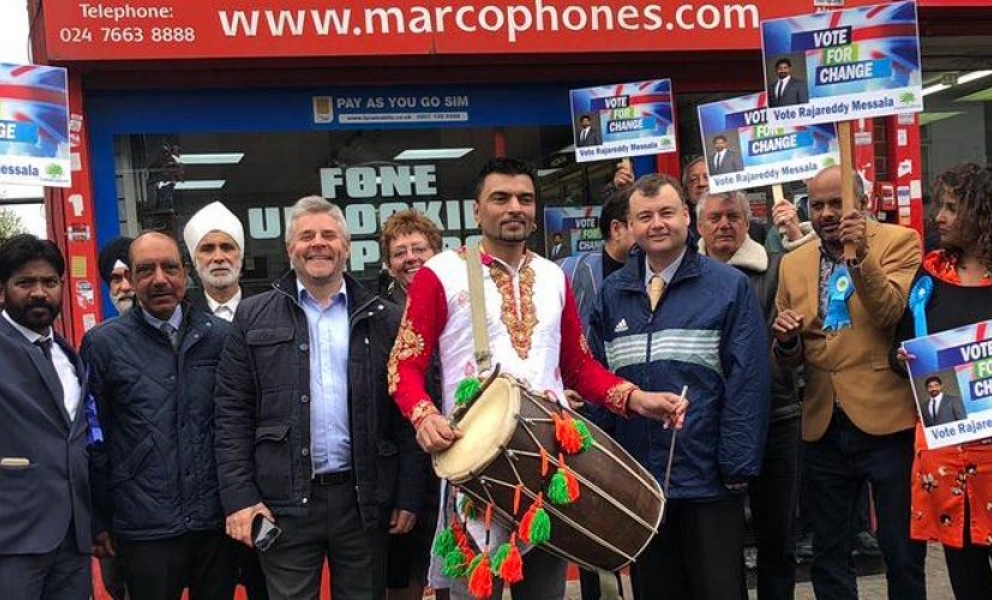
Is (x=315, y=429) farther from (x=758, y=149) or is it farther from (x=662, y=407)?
(x=758, y=149)

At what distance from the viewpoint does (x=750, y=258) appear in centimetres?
477

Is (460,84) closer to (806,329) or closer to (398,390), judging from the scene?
(806,329)

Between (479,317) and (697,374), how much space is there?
90cm

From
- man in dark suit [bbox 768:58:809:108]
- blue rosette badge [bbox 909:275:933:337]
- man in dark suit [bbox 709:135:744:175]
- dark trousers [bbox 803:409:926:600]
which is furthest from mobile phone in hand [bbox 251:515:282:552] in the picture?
man in dark suit [bbox 709:135:744:175]

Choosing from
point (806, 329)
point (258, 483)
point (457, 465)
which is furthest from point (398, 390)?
point (806, 329)

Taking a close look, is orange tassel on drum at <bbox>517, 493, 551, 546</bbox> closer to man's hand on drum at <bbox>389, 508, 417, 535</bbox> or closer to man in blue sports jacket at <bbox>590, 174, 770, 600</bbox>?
man's hand on drum at <bbox>389, 508, 417, 535</bbox>

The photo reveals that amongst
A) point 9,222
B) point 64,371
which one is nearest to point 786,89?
point 64,371

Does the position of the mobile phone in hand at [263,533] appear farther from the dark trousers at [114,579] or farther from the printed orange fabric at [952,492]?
the printed orange fabric at [952,492]

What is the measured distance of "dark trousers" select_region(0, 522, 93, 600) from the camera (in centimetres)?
352

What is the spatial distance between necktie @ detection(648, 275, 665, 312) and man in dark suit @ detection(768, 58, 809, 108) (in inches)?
38.6

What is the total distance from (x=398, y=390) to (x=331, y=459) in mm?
424

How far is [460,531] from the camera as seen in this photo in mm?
3539

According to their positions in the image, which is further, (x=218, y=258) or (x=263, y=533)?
(x=218, y=258)

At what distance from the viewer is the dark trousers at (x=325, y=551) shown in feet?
12.2
